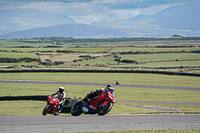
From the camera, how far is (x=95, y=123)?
61.7 feet

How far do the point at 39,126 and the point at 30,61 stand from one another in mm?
104238

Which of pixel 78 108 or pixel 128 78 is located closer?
pixel 78 108

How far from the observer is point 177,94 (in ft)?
156

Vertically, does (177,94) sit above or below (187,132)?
below

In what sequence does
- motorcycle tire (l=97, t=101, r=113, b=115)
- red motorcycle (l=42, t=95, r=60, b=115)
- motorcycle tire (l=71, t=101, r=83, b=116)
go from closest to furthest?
motorcycle tire (l=97, t=101, r=113, b=115) < motorcycle tire (l=71, t=101, r=83, b=116) < red motorcycle (l=42, t=95, r=60, b=115)

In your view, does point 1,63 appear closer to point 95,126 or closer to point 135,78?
point 135,78

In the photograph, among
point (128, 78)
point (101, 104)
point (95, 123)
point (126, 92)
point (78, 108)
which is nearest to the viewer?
point (101, 104)

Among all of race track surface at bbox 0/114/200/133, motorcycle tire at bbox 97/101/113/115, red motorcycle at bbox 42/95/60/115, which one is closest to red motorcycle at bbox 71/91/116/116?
motorcycle tire at bbox 97/101/113/115

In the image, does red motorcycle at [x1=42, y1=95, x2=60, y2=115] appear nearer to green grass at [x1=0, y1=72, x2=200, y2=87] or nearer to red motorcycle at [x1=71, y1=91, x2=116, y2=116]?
red motorcycle at [x1=71, y1=91, x2=116, y2=116]

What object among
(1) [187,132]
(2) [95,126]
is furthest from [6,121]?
(1) [187,132]

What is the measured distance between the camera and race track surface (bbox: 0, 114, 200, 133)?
17688mm

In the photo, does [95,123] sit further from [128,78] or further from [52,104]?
[128,78]

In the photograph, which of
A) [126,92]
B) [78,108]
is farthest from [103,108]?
[126,92]

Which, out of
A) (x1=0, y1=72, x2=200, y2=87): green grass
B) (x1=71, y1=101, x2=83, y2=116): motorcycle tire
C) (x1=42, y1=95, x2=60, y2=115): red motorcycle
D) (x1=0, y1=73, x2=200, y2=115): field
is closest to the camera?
(x1=71, y1=101, x2=83, y2=116): motorcycle tire
